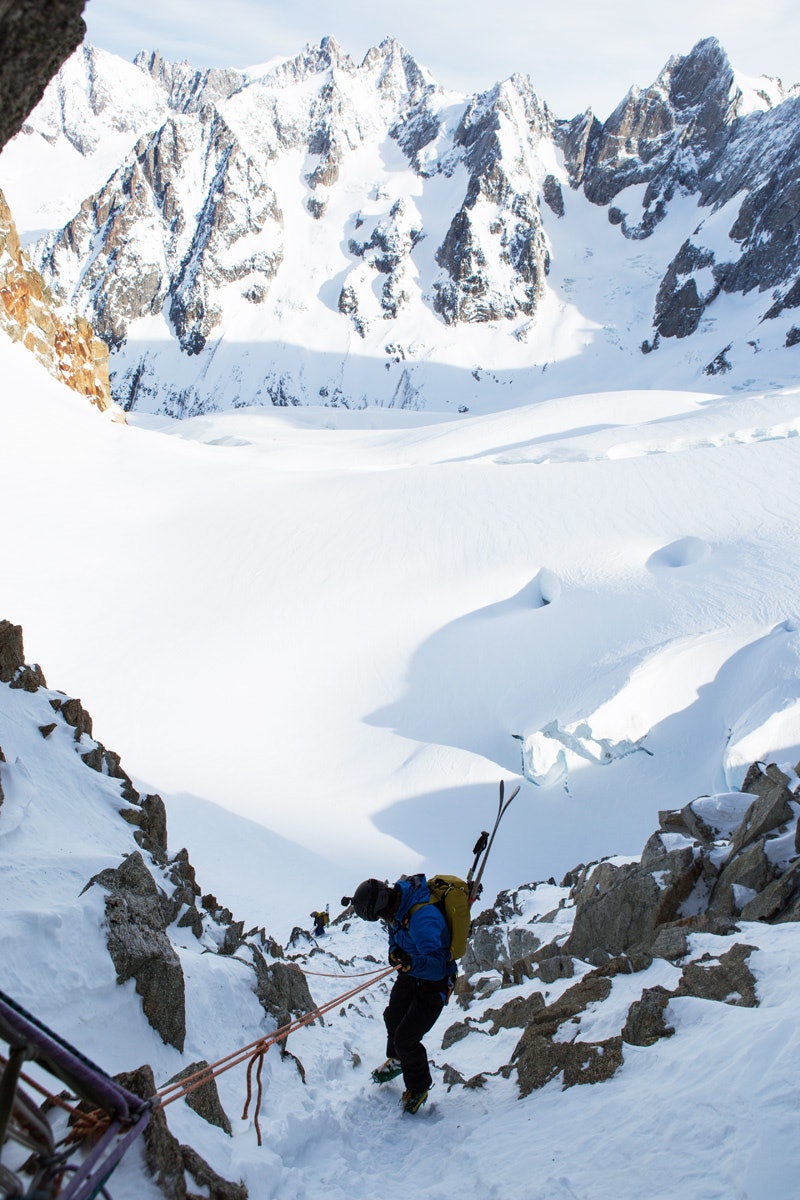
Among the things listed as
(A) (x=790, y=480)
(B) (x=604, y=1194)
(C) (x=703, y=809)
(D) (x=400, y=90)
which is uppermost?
(D) (x=400, y=90)

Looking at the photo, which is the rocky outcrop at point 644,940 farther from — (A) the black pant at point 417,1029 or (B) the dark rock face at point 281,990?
(B) the dark rock face at point 281,990

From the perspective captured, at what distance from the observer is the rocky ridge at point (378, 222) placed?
113938 mm

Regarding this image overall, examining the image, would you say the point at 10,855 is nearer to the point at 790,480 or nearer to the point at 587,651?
the point at 587,651

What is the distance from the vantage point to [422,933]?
14.3 feet

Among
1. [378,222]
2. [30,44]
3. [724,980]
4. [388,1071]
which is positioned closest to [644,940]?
[724,980]

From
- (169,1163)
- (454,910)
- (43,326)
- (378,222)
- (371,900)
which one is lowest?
(169,1163)

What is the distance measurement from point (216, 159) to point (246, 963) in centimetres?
15282

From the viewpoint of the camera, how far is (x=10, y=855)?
520cm

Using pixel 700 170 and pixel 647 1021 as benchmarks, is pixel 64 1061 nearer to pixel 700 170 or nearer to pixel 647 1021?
pixel 647 1021

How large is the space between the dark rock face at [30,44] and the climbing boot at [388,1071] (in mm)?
5434

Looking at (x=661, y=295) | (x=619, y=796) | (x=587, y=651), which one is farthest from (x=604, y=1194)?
(x=661, y=295)

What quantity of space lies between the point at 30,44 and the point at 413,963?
15.3 ft

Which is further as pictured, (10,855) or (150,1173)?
(10,855)

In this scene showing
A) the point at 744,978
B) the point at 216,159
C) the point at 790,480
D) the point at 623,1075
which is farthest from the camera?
the point at 216,159
